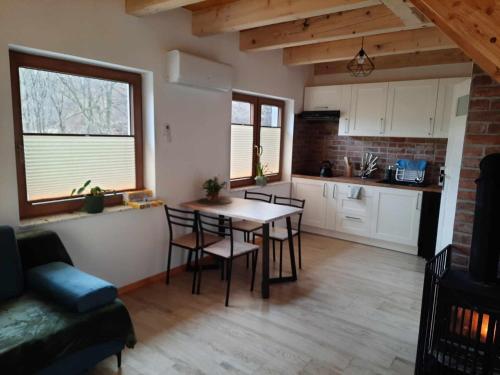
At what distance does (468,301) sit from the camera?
1779 mm

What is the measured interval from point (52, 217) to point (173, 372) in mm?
1455

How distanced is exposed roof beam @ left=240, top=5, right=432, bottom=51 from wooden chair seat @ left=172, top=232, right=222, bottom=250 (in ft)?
6.98

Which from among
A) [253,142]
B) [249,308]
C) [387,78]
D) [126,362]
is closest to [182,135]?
[253,142]

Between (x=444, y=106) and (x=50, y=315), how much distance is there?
439 cm

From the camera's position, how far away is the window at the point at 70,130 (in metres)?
2.51

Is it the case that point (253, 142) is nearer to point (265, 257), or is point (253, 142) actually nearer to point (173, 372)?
point (265, 257)

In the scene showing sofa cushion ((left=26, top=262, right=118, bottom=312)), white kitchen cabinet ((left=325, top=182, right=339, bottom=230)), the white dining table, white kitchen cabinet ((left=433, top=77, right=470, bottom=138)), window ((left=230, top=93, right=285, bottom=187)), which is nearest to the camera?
sofa cushion ((left=26, top=262, right=118, bottom=312))

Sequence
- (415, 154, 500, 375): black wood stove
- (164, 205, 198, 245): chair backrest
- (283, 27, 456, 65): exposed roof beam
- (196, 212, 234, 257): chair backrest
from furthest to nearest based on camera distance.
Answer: (283, 27, 456, 65): exposed roof beam
(164, 205, 198, 245): chair backrest
(196, 212, 234, 257): chair backrest
(415, 154, 500, 375): black wood stove

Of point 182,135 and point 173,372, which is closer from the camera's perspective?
point 173,372

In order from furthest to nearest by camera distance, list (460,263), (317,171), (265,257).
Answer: (317,171) → (265,257) → (460,263)

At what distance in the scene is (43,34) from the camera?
239 cm

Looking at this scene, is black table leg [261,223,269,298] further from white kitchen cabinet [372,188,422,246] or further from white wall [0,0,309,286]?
white kitchen cabinet [372,188,422,246]

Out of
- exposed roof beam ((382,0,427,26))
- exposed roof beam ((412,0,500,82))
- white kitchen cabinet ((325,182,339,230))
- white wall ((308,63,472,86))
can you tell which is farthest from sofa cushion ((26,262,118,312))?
white wall ((308,63,472,86))

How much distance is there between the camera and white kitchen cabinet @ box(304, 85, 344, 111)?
4.94 metres
